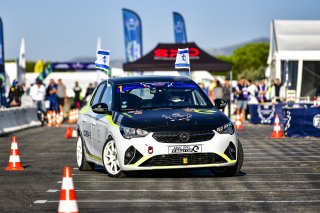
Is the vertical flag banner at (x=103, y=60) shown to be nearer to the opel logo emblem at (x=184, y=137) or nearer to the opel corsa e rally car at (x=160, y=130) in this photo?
the opel corsa e rally car at (x=160, y=130)

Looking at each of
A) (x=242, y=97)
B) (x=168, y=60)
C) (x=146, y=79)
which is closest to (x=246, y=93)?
(x=242, y=97)

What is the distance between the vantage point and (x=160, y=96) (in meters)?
14.6

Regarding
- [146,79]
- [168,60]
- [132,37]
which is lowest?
[168,60]

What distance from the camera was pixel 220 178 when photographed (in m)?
13.6

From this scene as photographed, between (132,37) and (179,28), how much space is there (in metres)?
4.60

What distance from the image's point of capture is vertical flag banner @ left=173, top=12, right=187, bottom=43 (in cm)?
5700

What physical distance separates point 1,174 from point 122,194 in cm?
384

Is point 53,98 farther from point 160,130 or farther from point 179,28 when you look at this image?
point 160,130

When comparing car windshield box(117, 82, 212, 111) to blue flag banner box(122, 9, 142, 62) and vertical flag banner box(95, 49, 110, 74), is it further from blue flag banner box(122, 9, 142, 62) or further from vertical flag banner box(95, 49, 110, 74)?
blue flag banner box(122, 9, 142, 62)

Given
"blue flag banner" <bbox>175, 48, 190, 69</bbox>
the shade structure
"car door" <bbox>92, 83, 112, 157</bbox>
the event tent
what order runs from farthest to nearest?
the shade structure < the event tent < "blue flag banner" <bbox>175, 48, 190, 69</bbox> < "car door" <bbox>92, 83, 112, 157</bbox>

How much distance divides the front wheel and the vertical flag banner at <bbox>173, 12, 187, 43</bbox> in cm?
4319

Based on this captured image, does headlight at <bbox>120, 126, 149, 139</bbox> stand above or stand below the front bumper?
above

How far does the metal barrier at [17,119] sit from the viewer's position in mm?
29906

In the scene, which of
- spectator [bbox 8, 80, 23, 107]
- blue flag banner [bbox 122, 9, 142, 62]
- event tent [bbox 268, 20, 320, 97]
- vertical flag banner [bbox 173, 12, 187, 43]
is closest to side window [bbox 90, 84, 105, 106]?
spectator [bbox 8, 80, 23, 107]
